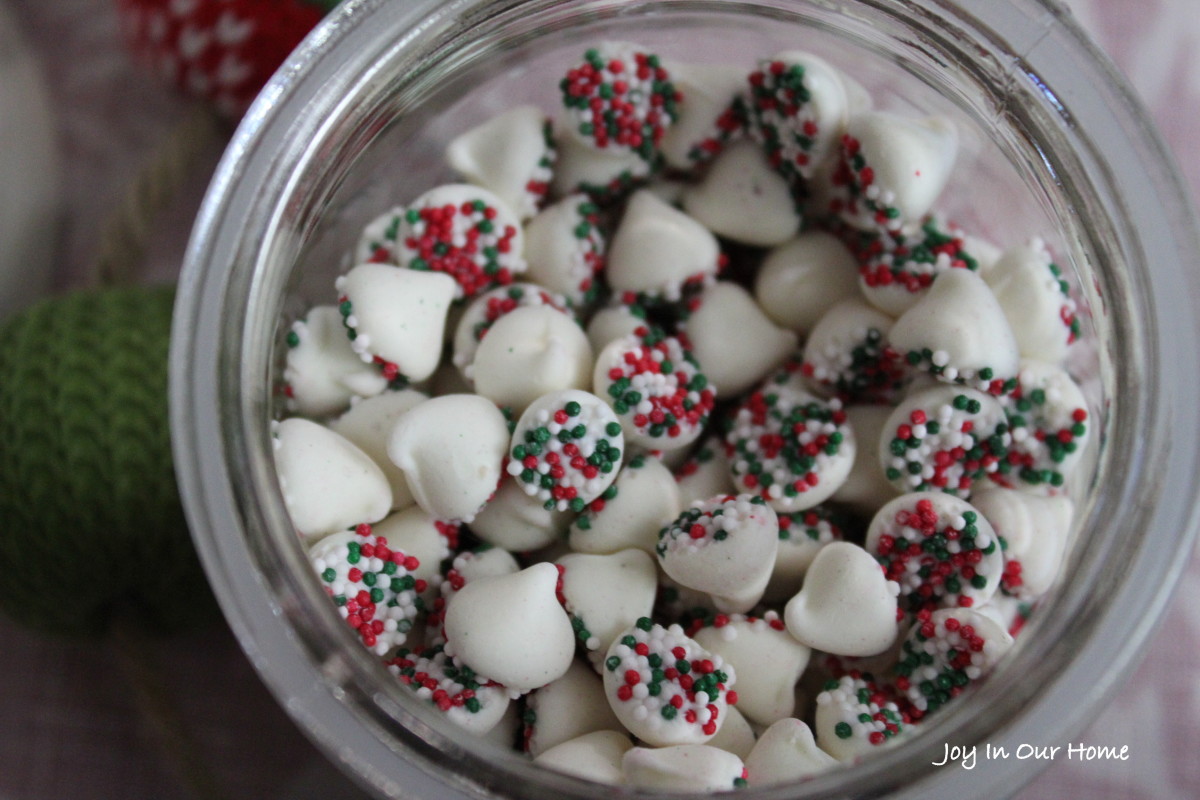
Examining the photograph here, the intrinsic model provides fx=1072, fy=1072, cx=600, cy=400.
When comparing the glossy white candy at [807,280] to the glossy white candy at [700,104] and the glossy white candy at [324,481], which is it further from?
the glossy white candy at [324,481]

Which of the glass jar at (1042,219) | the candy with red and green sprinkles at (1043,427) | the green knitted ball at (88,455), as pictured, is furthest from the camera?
the green knitted ball at (88,455)

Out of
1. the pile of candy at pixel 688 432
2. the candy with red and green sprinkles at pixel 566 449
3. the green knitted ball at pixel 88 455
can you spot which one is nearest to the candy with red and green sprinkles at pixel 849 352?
the pile of candy at pixel 688 432

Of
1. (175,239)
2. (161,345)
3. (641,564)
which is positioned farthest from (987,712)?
(175,239)

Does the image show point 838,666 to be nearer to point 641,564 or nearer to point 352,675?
point 641,564

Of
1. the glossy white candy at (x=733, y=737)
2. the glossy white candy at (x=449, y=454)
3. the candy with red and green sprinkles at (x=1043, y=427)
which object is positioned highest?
the candy with red and green sprinkles at (x=1043, y=427)

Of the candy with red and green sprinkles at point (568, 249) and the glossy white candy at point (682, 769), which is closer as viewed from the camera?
the glossy white candy at point (682, 769)

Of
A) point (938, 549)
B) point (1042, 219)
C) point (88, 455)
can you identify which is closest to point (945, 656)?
point (938, 549)

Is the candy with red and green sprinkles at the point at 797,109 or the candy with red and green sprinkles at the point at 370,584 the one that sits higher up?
the candy with red and green sprinkles at the point at 797,109

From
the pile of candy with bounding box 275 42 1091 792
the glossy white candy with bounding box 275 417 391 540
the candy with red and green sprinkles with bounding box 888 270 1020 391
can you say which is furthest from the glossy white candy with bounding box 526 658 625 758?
the candy with red and green sprinkles with bounding box 888 270 1020 391
